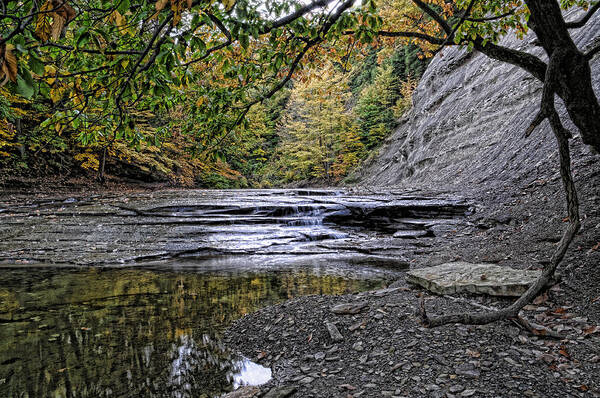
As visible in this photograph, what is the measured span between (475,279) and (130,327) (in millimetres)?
4077

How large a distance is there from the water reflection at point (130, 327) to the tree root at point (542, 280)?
156 cm

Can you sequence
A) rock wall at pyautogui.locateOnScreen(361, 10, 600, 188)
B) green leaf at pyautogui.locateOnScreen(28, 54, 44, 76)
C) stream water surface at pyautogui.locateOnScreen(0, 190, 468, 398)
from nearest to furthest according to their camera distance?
1. green leaf at pyautogui.locateOnScreen(28, 54, 44, 76)
2. stream water surface at pyautogui.locateOnScreen(0, 190, 468, 398)
3. rock wall at pyautogui.locateOnScreen(361, 10, 600, 188)

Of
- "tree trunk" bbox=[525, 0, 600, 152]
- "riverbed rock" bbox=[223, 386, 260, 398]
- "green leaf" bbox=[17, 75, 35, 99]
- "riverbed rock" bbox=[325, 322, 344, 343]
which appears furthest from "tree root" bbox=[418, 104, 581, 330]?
"green leaf" bbox=[17, 75, 35, 99]

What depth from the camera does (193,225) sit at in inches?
377

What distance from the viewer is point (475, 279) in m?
3.91

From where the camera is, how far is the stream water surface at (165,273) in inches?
116

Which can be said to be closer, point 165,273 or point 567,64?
point 567,64

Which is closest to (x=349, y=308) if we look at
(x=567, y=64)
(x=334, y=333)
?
(x=334, y=333)

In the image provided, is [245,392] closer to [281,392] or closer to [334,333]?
[281,392]

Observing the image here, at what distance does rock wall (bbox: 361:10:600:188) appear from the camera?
1050cm

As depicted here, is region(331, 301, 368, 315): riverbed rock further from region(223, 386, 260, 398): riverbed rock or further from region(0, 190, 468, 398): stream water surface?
region(223, 386, 260, 398): riverbed rock

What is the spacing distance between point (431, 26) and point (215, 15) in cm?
845

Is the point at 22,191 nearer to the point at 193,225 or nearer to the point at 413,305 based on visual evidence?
the point at 193,225

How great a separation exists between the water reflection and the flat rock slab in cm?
108
